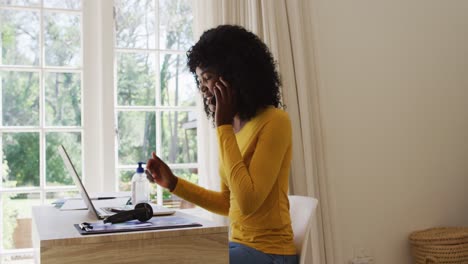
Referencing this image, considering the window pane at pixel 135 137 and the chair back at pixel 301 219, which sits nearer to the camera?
the chair back at pixel 301 219

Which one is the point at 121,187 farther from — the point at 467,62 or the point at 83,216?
the point at 467,62

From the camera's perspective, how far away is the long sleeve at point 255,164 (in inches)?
62.5

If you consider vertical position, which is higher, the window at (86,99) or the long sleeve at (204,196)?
the window at (86,99)

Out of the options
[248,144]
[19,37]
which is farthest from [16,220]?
[248,144]

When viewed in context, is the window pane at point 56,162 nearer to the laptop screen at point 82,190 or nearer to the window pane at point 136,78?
the window pane at point 136,78

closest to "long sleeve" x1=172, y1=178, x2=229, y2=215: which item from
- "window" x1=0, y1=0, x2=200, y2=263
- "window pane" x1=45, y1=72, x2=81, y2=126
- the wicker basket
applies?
"window" x1=0, y1=0, x2=200, y2=263

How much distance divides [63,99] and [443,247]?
229 cm

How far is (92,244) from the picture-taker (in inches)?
47.2

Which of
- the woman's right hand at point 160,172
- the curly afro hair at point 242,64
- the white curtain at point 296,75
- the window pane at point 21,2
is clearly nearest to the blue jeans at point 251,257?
the woman's right hand at point 160,172

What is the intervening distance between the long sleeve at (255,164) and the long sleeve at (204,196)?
34 centimetres

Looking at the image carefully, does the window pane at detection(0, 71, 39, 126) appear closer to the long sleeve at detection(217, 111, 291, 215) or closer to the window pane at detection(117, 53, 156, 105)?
the window pane at detection(117, 53, 156, 105)

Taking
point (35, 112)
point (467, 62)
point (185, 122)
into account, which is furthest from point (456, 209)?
point (35, 112)

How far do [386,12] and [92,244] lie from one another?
9.10 feet

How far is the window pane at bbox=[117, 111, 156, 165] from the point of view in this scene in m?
3.01
